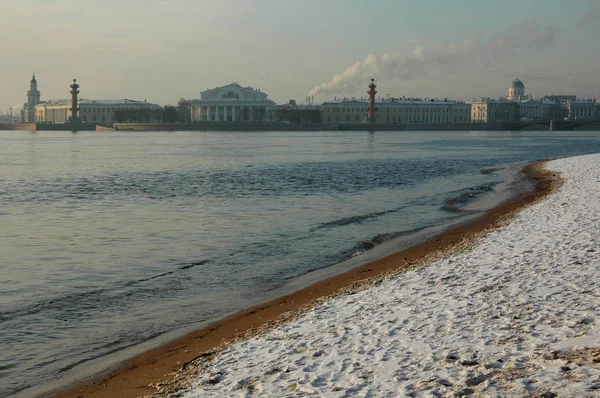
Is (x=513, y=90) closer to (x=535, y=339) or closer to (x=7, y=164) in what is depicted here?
(x=7, y=164)

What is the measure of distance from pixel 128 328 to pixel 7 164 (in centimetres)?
3034

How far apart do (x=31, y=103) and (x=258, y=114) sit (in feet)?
288

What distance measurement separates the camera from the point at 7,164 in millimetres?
34250

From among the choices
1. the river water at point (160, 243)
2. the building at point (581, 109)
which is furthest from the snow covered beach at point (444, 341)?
the building at point (581, 109)

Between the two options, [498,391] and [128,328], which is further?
[128,328]

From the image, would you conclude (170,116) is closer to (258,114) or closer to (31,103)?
(258,114)

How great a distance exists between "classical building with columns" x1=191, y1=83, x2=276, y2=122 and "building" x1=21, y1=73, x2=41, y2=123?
68.0 m

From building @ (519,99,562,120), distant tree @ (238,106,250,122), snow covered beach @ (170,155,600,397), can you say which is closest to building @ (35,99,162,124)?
distant tree @ (238,106,250,122)

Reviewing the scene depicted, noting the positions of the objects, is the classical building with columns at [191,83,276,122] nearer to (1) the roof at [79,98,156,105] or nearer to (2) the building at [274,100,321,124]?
(2) the building at [274,100,321,124]

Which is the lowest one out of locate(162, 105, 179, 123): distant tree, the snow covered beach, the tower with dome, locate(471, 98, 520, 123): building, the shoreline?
the shoreline

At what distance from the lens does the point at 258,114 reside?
120812 mm

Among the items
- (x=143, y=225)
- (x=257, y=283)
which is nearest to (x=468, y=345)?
(x=257, y=283)

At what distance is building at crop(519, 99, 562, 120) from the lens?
15350 centimetres

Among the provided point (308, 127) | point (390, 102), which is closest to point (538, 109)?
point (390, 102)
